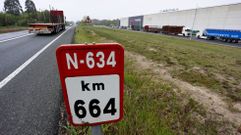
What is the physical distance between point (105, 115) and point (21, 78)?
4.23 m

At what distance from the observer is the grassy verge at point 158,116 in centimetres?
224

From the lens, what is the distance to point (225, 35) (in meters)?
28.5

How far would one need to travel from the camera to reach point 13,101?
10.4ft

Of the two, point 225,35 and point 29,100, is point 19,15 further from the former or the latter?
point 29,100

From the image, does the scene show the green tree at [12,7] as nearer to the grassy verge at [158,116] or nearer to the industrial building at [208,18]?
the industrial building at [208,18]

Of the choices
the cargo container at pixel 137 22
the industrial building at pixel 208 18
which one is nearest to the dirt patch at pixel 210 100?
the industrial building at pixel 208 18

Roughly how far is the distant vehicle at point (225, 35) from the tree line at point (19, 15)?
106ft

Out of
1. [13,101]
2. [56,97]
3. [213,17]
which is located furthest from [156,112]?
[213,17]

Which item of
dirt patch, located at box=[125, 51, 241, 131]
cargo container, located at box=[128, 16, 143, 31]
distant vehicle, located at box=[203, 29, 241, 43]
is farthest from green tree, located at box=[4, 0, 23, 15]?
dirt patch, located at box=[125, 51, 241, 131]

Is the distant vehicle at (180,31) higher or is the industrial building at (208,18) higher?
the industrial building at (208,18)

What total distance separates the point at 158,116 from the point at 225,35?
32.5 meters

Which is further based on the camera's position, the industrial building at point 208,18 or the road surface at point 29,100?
the industrial building at point 208,18

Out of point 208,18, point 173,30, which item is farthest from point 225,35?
point 173,30

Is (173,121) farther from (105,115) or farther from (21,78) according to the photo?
(21,78)
